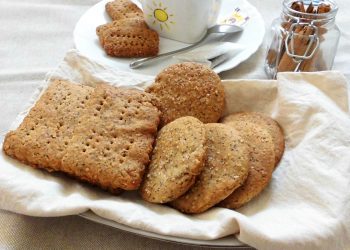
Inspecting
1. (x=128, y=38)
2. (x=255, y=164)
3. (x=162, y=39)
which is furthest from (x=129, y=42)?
(x=255, y=164)

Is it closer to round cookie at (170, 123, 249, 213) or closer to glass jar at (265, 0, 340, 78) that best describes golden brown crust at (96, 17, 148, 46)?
glass jar at (265, 0, 340, 78)

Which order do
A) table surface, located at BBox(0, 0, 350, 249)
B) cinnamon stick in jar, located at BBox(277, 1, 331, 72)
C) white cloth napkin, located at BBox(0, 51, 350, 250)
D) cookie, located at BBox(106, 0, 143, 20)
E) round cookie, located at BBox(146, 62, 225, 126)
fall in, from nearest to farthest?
white cloth napkin, located at BBox(0, 51, 350, 250)
table surface, located at BBox(0, 0, 350, 249)
round cookie, located at BBox(146, 62, 225, 126)
cinnamon stick in jar, located at BBox(277, 1, 331, 72)
cookie, located at BBox(106, 0, 143, 20)

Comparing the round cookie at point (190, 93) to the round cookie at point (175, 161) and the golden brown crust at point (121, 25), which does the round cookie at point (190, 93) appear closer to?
the round cookie at point (175, 161)

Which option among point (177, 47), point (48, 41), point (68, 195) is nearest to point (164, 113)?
point (68, 195)

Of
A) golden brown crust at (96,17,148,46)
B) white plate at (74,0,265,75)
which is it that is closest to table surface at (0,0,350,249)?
white plate at (74,0,265,75)

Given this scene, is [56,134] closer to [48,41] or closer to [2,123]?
[2,123]

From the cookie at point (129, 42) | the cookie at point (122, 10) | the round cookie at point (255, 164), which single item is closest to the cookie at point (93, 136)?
the round cookie at point (255, 164)

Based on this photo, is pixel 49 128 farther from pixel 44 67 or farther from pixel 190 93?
pixel 44 67
